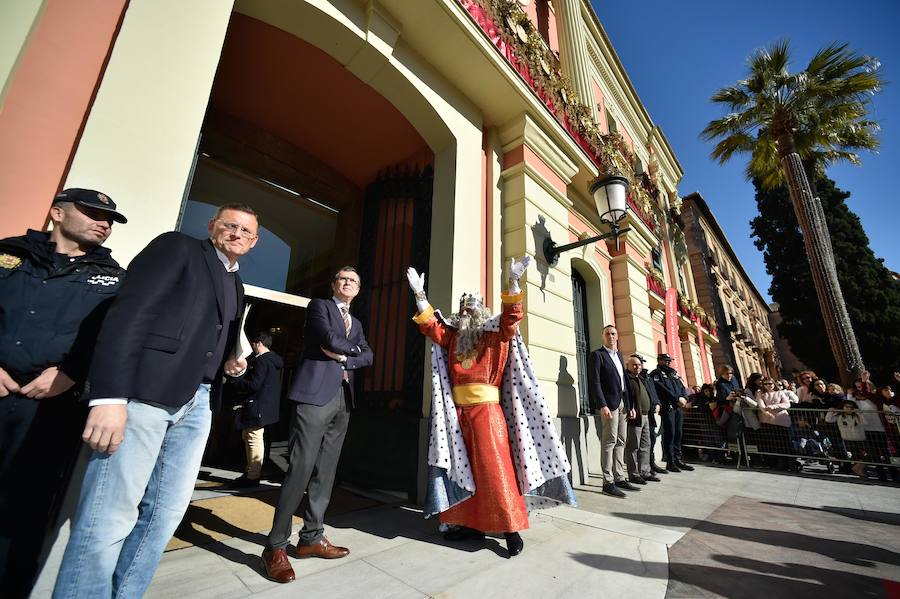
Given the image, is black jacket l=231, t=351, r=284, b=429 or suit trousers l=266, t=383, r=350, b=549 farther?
black jacket l=231, t=351, r=284, b=429

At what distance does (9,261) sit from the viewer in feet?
4.96

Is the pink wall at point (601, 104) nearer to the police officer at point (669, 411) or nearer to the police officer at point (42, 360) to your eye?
the police officer at point (669, 411)

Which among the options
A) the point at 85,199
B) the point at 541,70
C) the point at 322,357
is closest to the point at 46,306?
the point at 85,199

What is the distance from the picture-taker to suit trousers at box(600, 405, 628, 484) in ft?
14.4

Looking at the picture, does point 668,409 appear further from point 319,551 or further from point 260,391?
point 260,391

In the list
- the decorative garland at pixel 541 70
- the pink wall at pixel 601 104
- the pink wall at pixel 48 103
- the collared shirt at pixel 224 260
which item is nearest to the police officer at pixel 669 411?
the decorative garland at pixel 541 70

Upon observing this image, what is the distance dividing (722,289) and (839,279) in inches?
208

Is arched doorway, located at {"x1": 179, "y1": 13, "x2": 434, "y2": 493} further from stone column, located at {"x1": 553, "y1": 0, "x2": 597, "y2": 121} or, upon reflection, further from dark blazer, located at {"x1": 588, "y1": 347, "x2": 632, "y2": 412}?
stone column, located at {"x1": 553, "y1": 0, "x2": 597, "y2": 121}

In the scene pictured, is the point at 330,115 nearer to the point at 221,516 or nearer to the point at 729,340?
the point at 221,516

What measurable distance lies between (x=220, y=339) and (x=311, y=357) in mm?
866

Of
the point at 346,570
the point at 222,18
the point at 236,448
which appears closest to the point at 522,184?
the point at 222,18

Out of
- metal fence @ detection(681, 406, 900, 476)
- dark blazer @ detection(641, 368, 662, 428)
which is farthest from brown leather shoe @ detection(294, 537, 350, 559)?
metal fence @ detection(681, 406, 900, 476)

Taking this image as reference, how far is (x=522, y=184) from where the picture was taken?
16.6ft

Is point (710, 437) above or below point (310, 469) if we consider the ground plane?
below
